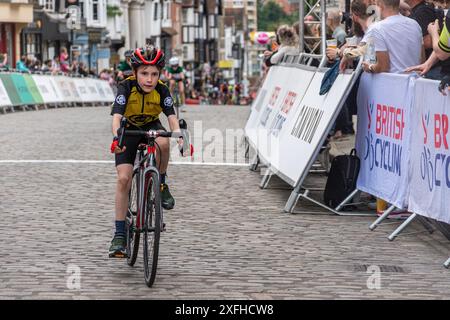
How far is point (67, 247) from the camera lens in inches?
425

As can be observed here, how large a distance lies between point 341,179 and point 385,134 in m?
1.21

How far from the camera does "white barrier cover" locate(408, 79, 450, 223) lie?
1034 cm

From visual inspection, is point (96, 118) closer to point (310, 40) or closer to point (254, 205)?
point (310, 40)

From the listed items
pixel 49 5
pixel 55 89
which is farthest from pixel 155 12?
pixel 55 89

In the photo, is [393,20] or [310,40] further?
[310,40]

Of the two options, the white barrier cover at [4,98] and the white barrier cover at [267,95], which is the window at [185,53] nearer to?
the white barrier cover at [4,98]

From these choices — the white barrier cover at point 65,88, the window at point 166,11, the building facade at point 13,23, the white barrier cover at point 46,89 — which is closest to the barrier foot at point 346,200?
the white barrier cover at point 46,89

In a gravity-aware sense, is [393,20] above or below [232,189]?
above

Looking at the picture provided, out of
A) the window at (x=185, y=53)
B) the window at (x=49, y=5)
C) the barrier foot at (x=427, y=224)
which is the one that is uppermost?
the barrier foot at (x=427, y=224)

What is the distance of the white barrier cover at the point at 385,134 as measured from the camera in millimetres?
11641

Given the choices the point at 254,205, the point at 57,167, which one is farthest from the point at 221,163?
the point at 254,205

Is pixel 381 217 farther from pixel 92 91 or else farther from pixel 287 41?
pixel 92 91

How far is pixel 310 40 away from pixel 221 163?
2900 mm

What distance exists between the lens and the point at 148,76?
9.55 m
